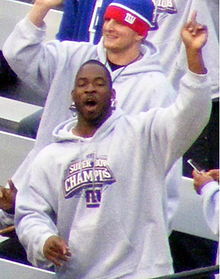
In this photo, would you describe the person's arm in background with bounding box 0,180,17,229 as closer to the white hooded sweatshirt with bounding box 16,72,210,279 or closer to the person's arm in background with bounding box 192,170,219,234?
the white hooded sweatshirt with bounding box 16,72,210,279

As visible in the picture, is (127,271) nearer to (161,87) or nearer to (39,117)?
(161,87)

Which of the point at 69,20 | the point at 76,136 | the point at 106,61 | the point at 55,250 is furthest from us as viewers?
the point at 69,20

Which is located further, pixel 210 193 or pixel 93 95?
pixel 93 95

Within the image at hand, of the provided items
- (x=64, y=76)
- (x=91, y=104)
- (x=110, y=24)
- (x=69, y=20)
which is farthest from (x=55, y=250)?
(x=69, y=20)

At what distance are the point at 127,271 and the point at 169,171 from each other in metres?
0.53

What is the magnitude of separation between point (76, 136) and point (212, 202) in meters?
0.71

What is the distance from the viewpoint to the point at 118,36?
28.7 ft

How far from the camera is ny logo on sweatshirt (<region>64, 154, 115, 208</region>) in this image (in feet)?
27.2

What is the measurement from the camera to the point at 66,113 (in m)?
9.00

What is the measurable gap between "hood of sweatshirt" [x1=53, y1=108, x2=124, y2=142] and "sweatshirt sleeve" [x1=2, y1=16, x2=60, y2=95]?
0.40m

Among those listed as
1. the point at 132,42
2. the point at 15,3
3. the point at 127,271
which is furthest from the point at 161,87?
the point at 15,3

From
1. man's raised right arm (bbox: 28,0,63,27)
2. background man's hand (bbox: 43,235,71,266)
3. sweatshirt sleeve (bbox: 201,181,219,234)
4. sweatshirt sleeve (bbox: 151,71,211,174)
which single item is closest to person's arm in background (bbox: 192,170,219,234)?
sweatshirt sleeve (bbox: 201,181,219,234)

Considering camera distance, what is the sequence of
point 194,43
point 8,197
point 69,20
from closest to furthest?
point 194,43 → point 8,197 → point 69,20

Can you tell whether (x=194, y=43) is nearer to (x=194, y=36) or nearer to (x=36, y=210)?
(x=194, y=36)
